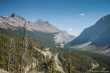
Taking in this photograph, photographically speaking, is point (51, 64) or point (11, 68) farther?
point (11, 68)

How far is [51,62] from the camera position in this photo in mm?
100125

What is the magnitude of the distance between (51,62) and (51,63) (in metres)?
0.53

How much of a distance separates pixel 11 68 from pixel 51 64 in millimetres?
101759

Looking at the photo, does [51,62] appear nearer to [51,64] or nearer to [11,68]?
[51,64]

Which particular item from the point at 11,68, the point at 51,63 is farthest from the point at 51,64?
the point at 11,68

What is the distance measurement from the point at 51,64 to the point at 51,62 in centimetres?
143

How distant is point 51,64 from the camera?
324 ft

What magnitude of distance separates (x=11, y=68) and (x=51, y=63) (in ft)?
331

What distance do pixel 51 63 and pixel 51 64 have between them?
36.7 inches

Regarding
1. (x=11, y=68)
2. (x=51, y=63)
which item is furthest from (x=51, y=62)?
(x=11, y=68)

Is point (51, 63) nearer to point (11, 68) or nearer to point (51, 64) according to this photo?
point (51, 64)

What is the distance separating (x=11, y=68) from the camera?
19362cm

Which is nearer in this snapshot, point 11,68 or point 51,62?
point 51,62
